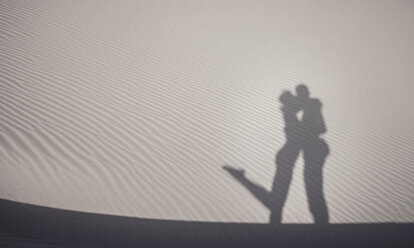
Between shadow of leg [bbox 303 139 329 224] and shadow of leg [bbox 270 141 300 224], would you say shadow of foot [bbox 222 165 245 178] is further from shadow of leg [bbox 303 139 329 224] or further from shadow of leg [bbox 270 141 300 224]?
shadow of leg [bbox 303 139 329 224]

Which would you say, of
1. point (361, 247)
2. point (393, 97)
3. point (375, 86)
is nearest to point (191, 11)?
point (375, 86)

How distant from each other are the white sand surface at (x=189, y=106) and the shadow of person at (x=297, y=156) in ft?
0.33

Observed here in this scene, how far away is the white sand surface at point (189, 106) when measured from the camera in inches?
101

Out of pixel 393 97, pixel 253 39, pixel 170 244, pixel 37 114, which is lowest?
pixel 170 244

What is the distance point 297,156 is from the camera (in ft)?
10.3

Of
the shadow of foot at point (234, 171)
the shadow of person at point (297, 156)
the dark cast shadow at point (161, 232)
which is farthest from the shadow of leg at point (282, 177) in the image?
the shadow of foot at point (234, 171)

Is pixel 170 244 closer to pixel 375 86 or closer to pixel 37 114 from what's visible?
pixel 37 114

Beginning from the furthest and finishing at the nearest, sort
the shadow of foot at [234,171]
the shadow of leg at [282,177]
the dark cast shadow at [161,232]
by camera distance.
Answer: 1. the shadow of foot at [234,171]
2. the shadow of leg at [282,177]
3. the dark cast shadow at [161,232]

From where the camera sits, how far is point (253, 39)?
511cm

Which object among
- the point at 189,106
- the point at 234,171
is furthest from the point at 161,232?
the point at 189,106

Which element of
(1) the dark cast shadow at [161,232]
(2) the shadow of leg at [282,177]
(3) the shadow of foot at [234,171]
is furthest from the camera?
(3) the shadow of foot at [234,171]

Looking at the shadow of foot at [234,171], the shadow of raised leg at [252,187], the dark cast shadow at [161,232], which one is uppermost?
the shadow of foot at [234,171]

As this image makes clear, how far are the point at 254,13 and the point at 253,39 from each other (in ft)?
3.40

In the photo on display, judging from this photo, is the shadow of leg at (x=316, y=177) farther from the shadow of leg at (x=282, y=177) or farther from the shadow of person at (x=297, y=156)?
the shadow of leg at (x=282, y=177)
